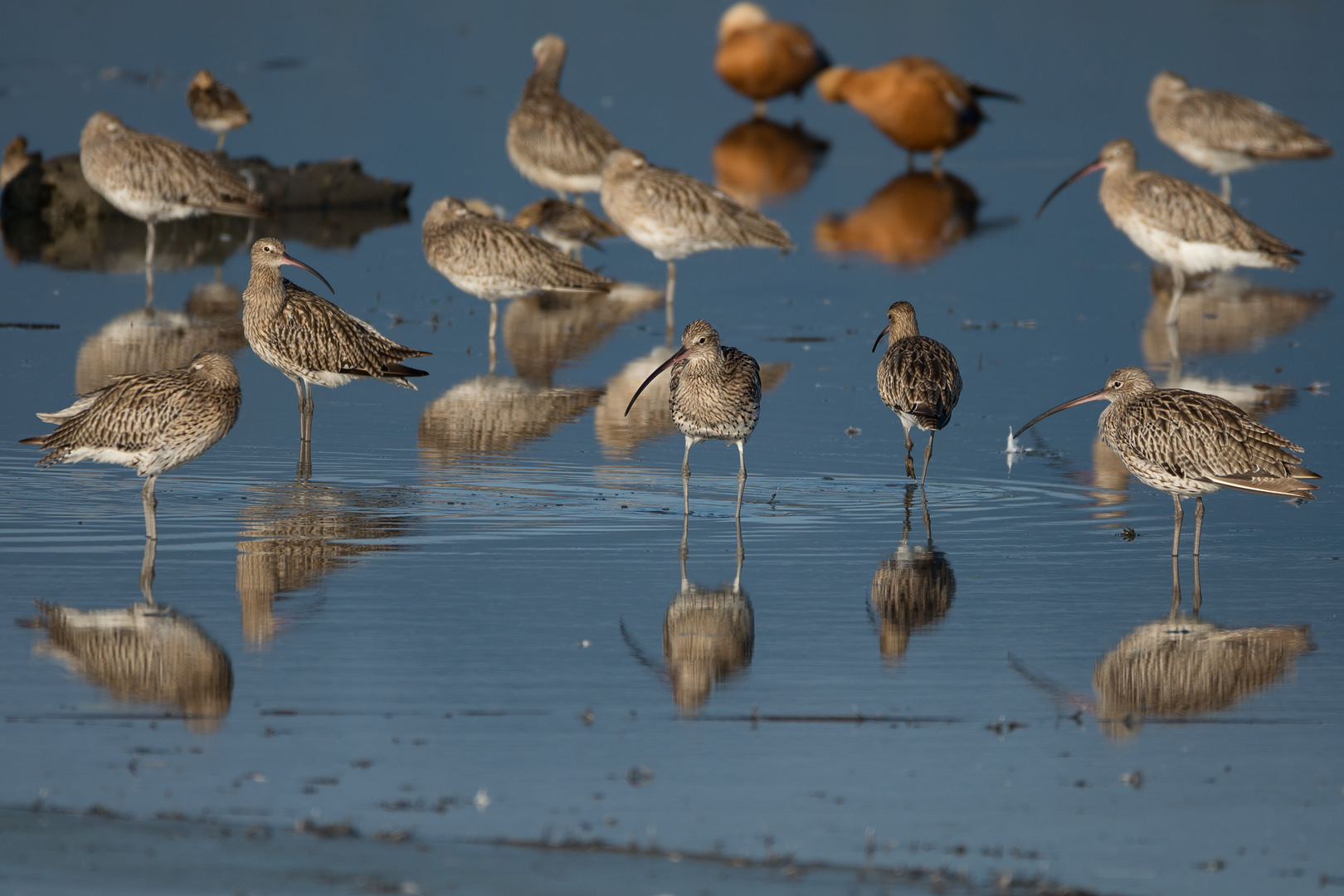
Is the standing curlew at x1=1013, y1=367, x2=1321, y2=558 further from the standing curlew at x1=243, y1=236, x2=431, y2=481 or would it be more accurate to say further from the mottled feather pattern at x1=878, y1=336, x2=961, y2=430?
the standing curlew at x1=243, y1=236, x2=431, y2=481

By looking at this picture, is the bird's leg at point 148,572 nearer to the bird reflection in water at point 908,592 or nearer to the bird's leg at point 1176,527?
the bird reflection in water at point 908,592

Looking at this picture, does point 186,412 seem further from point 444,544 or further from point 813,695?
point 813,695

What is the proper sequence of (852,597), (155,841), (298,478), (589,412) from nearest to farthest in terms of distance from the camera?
1. (155,841)
2. (852,597)
3. (298,478)
4. (589,412)

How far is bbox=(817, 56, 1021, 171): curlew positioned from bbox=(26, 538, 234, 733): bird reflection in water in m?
17.2

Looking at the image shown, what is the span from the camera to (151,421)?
26.5ft

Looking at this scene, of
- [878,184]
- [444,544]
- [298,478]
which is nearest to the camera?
[444,544]

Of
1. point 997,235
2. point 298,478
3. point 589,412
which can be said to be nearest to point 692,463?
point 589,412

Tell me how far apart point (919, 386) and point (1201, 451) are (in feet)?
6.62

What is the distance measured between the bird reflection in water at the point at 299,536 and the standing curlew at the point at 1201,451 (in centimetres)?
345

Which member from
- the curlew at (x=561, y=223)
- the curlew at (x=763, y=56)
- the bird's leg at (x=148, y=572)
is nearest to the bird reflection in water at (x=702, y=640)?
the bird's leg at (x=148, y=572)

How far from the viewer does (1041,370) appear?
12703 millimetres

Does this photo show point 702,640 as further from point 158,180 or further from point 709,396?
point 158,180

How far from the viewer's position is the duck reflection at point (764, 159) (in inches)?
833

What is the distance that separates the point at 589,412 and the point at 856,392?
1.93 meters
